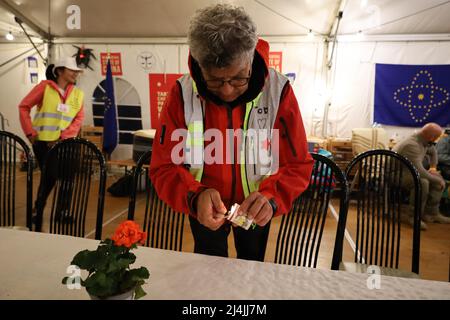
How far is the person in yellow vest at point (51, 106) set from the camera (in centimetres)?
278

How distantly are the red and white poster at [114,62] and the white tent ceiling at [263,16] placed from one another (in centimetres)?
35

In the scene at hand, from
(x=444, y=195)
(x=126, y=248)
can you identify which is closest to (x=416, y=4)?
(x=444, y=195)

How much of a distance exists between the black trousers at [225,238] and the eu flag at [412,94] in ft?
13.8

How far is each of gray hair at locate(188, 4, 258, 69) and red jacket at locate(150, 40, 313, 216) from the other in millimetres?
189

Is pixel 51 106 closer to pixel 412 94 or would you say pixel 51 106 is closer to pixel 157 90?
pixel 157 90

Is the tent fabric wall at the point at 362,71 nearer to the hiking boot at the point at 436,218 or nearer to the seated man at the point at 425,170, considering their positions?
the seated man at the point at 425,170

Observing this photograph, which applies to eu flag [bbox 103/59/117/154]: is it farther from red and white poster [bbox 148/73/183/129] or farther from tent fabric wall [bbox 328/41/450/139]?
tent fabric wall [bbox 328/41/450/139]

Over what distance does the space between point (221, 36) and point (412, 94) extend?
467 cm

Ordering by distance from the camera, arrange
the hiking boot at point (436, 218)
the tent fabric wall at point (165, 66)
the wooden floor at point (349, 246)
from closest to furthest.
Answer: the wooden floor at point (349, 246)
the hiking boot at point (436, 218)
the tent fabric wall at point (165, 66)

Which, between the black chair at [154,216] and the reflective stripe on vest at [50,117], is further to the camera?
the reflective stripe on vest at [50,117]

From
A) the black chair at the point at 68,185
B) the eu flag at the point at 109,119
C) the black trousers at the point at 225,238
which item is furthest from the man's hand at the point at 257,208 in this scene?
the eu flag at the point at 109,119

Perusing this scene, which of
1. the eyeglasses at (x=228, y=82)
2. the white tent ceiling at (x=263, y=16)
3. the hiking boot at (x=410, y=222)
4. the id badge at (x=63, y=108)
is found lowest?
the hiking boot at (x=410, y=222)

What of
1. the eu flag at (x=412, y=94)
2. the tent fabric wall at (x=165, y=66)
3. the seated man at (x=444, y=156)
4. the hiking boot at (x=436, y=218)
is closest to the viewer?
the hiking boot at (x=436, y=218)

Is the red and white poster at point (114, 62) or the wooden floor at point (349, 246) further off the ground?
the red and white poster at point (114, 62)
